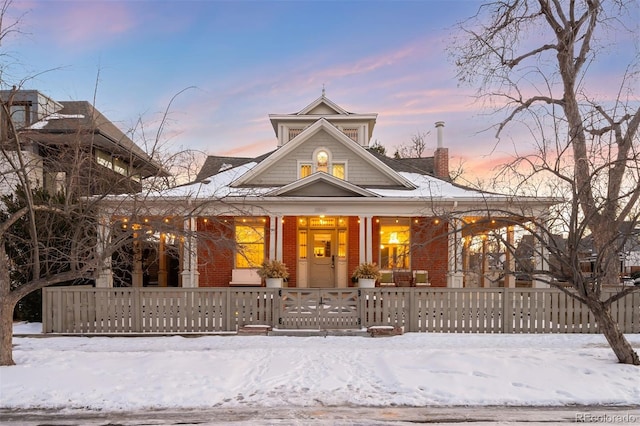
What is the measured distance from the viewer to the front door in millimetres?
14414

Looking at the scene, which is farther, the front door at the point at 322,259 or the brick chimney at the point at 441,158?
the brick chimney at the point at 441,158

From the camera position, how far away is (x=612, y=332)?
614 cm

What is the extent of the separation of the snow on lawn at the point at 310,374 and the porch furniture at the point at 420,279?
18.3 feet

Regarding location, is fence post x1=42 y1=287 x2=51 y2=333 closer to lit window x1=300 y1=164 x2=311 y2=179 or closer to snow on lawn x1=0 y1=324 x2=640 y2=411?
snow on lawn x1=0 y1=324 x2=640 y2=411

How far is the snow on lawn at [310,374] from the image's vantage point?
490cm

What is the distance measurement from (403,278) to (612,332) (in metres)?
7.84

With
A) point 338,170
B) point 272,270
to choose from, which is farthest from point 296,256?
point 338,170

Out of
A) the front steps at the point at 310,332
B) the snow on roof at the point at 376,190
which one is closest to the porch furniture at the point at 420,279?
the snow on roof at the point at 376,190

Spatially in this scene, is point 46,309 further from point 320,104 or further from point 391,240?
point 320,104

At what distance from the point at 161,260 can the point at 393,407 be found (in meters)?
12.7

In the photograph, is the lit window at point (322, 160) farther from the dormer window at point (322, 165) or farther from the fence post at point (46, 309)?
the fence post at point (46, 309)

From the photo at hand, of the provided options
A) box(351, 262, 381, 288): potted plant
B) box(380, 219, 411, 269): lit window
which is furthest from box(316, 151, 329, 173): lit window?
box(351, 262, 381, 288): potted plant

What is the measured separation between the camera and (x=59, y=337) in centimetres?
852

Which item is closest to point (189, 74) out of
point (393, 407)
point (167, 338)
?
point (167, 338)
